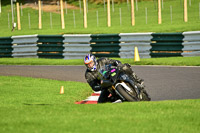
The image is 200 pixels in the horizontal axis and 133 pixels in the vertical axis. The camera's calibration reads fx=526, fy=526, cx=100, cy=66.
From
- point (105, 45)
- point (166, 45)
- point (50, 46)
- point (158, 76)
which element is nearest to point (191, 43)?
point (166, 45)

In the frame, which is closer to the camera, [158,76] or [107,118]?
[107,118]

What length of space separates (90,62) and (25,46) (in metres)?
13.2

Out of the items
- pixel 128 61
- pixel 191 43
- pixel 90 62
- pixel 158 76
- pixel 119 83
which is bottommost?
pixel 158 76

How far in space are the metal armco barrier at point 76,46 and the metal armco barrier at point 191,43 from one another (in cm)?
406

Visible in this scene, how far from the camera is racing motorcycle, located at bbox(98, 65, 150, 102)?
30.5 ft

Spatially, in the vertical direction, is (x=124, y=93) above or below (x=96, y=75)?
below

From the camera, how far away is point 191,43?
61.6 ft

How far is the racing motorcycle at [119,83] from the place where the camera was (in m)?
9.28

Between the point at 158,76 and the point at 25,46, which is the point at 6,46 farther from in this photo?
the point at 158,76

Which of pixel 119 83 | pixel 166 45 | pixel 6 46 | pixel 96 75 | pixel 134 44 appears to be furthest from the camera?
pixel 6 46

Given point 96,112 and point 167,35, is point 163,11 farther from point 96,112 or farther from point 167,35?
point 96,112

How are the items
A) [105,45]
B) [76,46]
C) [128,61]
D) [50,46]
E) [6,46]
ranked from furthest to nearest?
[6,46] < [50,46] < [76,46] < [105,45] < [128,61]

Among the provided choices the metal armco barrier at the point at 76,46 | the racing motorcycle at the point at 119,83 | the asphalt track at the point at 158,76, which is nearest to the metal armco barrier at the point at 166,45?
the asphalt track at the point at 158,76

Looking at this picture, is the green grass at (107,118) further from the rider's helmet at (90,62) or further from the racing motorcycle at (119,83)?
the rider's helmet at (90,62)
